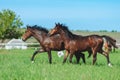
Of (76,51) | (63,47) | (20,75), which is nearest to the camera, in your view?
(20,75)

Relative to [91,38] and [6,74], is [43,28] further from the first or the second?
[6,74]

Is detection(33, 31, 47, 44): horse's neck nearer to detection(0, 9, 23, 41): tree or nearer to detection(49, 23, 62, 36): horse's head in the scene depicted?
detection(49, 23, 62, 36): horse's head

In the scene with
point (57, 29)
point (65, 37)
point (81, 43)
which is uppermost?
point (57, 29)

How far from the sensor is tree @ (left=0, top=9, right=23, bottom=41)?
66.2m

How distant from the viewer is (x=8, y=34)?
66.9 meters

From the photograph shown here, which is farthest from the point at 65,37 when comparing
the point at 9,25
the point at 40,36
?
the point at 9,25

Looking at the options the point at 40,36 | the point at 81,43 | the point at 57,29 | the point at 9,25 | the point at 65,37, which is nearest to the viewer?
the point at 81,43

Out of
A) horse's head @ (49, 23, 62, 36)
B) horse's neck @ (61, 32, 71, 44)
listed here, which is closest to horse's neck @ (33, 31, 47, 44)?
horse's head @ (49, 23, 62, 36)

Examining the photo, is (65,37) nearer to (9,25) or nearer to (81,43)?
(81,43)

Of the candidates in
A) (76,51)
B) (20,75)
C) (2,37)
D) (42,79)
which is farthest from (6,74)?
(2,37)

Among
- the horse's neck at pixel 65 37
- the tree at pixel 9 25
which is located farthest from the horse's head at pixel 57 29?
the tree at pixel 9 25

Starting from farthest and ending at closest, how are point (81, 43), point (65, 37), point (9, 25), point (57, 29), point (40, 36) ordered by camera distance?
point (9, 25), point (40, 36), point (57, 29), point (65, 37), point (81, 43)

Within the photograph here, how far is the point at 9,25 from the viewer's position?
66875mm

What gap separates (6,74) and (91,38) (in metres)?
7.57
